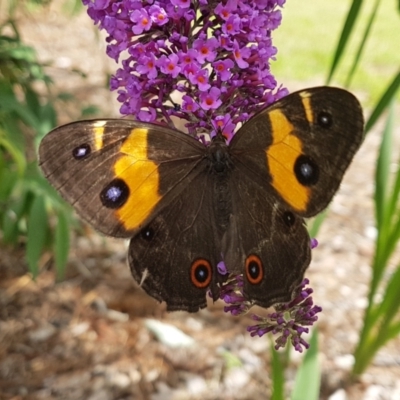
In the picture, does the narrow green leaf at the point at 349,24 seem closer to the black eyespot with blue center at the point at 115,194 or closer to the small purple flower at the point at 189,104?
the small purple flower at the point at 189,104

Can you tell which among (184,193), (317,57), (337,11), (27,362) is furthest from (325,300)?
(337,11)

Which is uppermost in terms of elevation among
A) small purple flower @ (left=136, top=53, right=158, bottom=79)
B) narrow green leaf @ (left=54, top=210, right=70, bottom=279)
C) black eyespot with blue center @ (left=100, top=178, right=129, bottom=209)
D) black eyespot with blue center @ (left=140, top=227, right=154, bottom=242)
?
small purple flower @ (left=136, top=53, right=158, bottom=79)

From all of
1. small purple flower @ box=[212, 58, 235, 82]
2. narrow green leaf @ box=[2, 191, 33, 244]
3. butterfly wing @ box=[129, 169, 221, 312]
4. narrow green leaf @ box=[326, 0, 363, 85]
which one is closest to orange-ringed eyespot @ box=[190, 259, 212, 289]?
butterfly wing @ box=[129, 169, 221, 312]

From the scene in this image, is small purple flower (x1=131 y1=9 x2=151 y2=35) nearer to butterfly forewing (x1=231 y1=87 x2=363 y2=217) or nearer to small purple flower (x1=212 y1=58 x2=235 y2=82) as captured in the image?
small purple flower (x1=212 y1=58 x2=235 y2=82)

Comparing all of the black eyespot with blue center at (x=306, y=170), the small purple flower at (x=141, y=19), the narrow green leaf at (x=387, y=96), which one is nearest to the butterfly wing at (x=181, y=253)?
the black eyespot with blue center at (x=306, y=170)

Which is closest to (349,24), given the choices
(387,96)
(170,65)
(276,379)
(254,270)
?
(387,96)

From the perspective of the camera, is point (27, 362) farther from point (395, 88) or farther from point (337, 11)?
point (337, 11)
